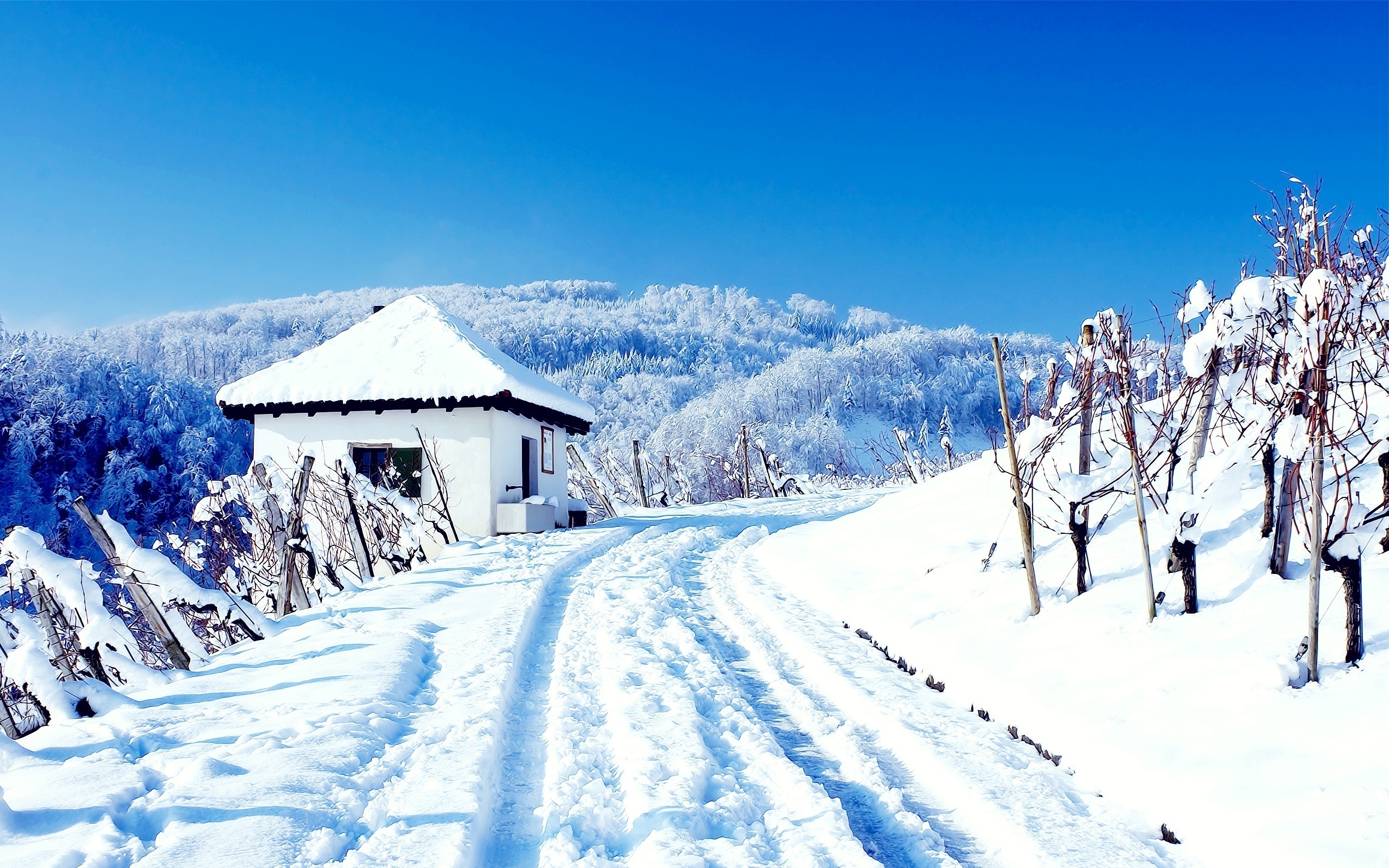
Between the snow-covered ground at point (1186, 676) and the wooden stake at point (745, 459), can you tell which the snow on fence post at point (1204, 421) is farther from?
the wooden stake at point (745, 459)

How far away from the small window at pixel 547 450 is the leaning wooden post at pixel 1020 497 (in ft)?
42.4

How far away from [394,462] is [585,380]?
5811cm

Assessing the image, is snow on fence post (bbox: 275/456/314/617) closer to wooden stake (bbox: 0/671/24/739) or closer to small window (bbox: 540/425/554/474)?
wooden stake (bbox: 0/671/24/739)

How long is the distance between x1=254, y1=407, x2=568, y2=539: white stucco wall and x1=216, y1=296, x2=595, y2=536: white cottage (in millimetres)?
16

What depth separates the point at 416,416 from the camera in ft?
47.0

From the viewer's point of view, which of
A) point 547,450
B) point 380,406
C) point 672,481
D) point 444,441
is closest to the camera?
point 380,406

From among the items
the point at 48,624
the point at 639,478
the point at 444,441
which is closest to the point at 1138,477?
the point at 48,624

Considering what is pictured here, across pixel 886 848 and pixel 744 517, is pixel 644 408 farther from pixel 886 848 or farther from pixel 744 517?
pixel 886 848

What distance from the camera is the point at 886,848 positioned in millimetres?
2838

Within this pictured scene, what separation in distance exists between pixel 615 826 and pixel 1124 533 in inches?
207

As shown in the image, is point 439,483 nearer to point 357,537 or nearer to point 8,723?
point 357,537

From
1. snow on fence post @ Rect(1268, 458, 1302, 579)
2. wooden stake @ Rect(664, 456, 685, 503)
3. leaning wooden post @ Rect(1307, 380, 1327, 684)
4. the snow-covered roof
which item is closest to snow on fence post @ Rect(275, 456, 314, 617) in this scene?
the snow-covered roof

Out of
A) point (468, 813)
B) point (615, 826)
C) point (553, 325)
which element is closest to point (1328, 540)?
point (615, 826)

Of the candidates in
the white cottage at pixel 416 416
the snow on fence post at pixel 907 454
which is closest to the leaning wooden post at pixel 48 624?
the white cottage at pixel 416 416
